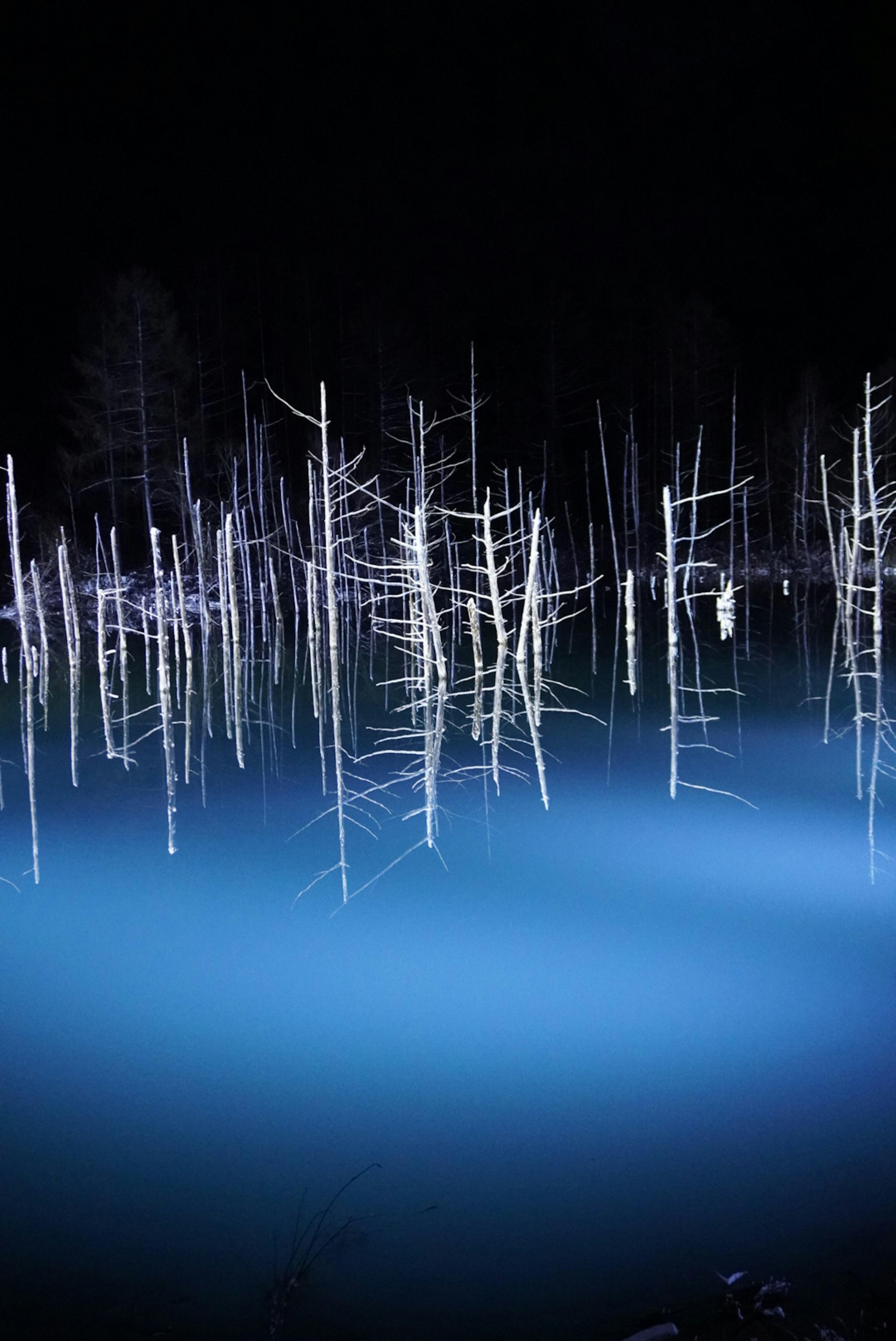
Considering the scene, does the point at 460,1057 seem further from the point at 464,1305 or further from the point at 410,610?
the point at 410,610

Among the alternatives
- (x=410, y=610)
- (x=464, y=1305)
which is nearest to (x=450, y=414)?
(x=410, y=610)

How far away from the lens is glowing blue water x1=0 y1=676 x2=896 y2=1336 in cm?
411

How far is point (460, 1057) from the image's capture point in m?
5.52

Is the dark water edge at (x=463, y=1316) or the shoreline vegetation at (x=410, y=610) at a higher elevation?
the shoreline vegetation at (x=410, y=610)

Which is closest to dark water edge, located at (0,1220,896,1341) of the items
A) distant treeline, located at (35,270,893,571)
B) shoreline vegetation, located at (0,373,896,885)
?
shoreline vegetation, located at (0,373,896,885)

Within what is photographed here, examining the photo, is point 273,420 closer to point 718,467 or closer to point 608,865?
point 718,467

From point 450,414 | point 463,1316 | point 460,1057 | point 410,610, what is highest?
point 450,414

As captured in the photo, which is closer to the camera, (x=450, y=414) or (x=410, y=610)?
(x=410, y=610)

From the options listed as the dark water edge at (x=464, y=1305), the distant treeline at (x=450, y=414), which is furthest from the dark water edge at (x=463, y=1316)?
the distant treeline at (x=450, y=414)

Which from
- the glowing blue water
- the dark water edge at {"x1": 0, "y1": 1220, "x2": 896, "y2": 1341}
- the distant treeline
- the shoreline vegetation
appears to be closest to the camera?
the dark water edge at {"x1": 0, "y1": 1220, "x2": 896, "y2": 1341}

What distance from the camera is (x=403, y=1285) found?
12.9 feet

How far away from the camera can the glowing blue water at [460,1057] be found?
411 cm

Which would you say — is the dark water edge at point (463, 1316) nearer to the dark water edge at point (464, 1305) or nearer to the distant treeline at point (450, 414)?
the dark water edge at point (464, 1305)

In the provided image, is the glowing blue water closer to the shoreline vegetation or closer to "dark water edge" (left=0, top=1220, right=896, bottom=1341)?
"dark water edge" (left=0, top=1220, right=896, bottom=1341)
